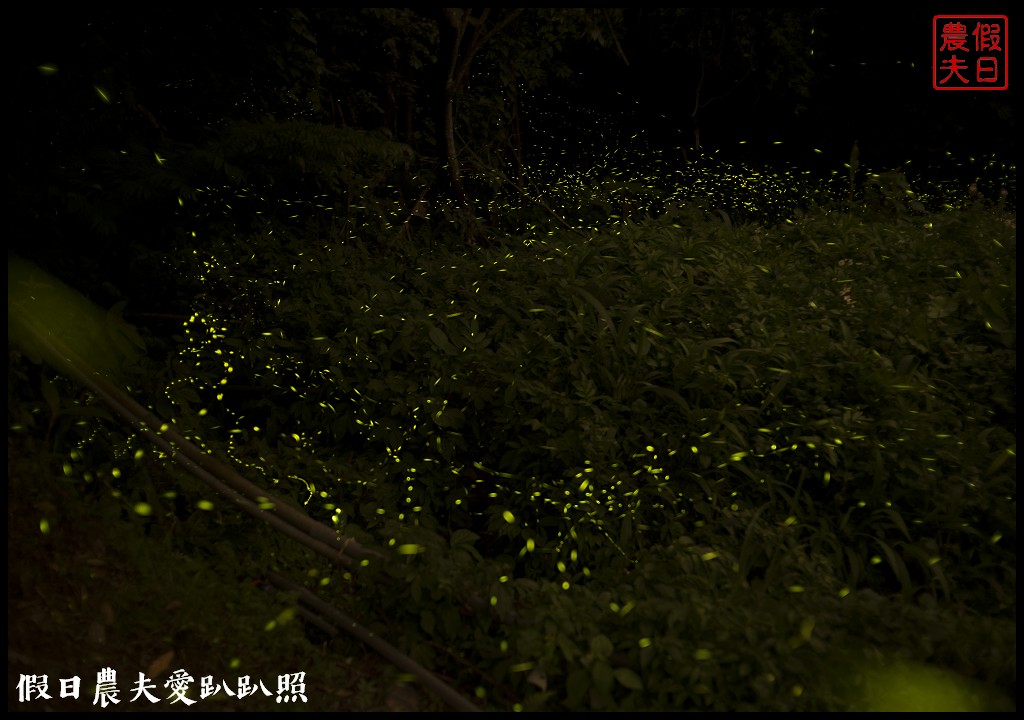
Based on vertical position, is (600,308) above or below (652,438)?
above

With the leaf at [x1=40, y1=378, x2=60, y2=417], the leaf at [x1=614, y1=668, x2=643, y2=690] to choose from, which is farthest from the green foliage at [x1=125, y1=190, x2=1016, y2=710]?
the leaf at [x1=40, y1=378, x2=60, y2=417]

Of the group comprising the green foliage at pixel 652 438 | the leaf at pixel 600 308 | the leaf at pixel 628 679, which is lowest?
the leaf at pixel 628 679

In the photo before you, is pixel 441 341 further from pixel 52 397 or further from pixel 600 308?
pixel 52 397

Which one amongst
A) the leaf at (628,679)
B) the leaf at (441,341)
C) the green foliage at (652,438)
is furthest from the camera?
the leaf at (441,341)

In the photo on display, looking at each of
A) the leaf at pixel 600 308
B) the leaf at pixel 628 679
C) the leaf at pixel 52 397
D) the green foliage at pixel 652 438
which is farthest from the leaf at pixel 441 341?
the leaf at pixel 628 679

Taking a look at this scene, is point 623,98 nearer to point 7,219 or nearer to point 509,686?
point 7,219

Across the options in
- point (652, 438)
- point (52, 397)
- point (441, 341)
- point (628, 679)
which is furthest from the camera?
point (441, 341)

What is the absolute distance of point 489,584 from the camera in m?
3.07

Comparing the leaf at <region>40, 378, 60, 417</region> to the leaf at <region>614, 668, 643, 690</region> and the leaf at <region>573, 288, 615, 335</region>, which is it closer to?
the leaf at <region>614, 668, 643, 690</region>

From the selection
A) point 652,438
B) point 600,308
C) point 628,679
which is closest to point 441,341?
point 600,308

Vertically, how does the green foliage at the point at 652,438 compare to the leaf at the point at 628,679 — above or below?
above

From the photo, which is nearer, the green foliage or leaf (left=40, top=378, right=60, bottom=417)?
the green foliage

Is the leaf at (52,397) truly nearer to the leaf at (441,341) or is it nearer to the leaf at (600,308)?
the leaf at (441,341)

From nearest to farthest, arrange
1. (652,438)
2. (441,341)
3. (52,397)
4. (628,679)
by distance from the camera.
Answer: (628,679)
(52,397)
(652,438)
(441,341)
